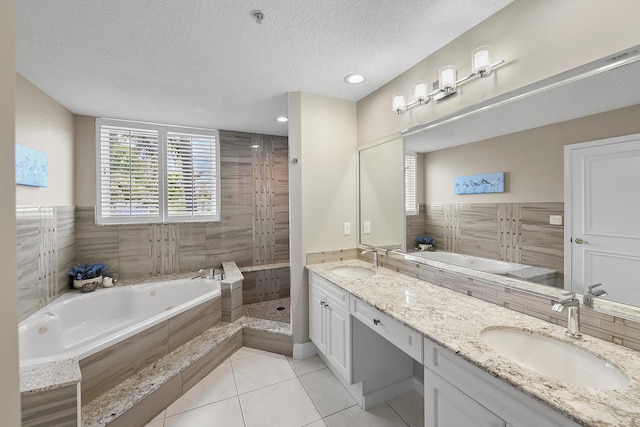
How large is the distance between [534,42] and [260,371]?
116 inches

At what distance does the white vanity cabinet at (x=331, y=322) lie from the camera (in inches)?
74.7

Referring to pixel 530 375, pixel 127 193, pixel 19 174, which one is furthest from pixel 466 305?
pixel 127 193

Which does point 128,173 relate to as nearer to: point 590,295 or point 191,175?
point 191,175

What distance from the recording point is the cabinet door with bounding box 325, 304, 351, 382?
6.15ft

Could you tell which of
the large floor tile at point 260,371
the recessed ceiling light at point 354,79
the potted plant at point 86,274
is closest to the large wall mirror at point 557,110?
the recessed ceiling light at point 354,79

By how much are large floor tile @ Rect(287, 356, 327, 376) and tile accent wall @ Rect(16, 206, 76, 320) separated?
2.31 metres

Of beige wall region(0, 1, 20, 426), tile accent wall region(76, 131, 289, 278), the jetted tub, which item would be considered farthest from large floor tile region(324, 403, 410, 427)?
tile accent wall region(76, 131, 289, 278)

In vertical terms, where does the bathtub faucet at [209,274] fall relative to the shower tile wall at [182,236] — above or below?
below

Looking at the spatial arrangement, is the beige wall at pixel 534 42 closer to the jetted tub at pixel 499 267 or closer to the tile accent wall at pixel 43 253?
the jetted tub at pixel 499 267

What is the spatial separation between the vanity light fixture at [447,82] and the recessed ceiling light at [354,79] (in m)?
0.32

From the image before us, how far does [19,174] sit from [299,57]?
2.37 m

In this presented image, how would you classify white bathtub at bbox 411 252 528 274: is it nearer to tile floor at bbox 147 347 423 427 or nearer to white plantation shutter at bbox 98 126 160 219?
tile floor at bbox 147 347 423 427

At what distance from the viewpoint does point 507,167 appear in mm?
1450

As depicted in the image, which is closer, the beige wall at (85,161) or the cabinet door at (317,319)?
the cabinet door at (317,319)
